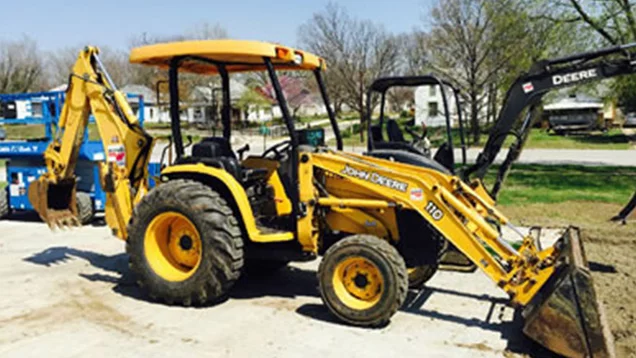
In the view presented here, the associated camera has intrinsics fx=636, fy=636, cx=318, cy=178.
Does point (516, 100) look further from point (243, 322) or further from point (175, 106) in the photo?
point (243, 322)

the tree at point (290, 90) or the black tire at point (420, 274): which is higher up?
the tree at point (290, 90)

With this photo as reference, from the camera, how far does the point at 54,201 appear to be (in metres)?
8.67

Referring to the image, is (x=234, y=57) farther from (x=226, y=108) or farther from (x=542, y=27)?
(x=542, y=27)

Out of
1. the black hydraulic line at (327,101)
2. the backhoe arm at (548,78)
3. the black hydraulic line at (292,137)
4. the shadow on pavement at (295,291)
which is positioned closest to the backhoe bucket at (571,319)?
the shadow on pavement at (295,291)

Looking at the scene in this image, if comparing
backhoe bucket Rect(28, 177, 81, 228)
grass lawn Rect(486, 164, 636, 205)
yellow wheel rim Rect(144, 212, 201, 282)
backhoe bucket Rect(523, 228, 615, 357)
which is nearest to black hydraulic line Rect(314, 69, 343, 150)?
yellow wheel rim Rect(144, 212, 201, 282)

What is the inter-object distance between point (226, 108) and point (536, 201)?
821cm

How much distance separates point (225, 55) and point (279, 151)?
48.0 inches

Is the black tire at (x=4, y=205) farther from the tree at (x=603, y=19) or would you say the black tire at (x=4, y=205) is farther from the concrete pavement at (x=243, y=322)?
the tree at (x=603, y=19)

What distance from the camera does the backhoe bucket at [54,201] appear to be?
8.48 meters

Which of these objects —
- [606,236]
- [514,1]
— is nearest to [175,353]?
[606,236]

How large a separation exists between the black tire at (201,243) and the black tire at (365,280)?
98cm

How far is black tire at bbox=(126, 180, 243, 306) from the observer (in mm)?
6352

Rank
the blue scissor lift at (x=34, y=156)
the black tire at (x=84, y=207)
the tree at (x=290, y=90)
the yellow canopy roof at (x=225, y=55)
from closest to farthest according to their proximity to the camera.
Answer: the yellow canopy roof at (x=225, y=55)
the tree at (x=290, y=90)
the black tire at (x=84, y=207)
the blue scissor lift at (x=34, y=156)

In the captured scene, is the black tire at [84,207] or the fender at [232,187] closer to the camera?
the fender at [232,187]
